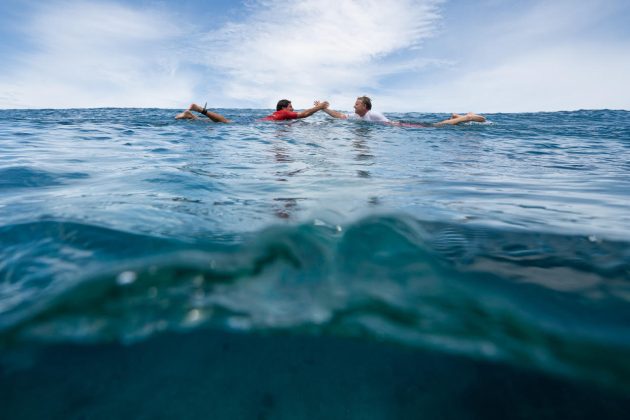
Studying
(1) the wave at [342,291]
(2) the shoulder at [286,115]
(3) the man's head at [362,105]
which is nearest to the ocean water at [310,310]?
(1) the wave at [342,291]

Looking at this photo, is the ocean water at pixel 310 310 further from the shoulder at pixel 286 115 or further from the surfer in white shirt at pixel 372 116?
the surfer in white shirt at pixel 372 116

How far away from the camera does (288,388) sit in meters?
1.18

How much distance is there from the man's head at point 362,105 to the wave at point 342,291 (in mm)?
11248

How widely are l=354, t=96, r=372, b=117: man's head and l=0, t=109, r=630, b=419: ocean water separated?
10486 millimetres

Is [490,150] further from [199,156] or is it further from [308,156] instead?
[199,156]

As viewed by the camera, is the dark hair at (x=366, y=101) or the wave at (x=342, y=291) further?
the dark hair at (x=366, y=101)

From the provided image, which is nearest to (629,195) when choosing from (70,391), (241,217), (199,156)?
(241,217)

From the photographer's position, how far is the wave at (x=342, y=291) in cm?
132

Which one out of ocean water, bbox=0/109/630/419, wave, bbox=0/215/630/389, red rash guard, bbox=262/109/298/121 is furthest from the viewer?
red rash guard, bbox=262/109/298/121

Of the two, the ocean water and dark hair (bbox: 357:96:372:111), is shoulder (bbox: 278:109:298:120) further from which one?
the ocean water

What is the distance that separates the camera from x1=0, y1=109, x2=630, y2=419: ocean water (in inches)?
45.3

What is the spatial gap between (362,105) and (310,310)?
39.5ft

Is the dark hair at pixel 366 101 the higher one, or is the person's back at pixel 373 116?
the dark hair at pixel 366 101

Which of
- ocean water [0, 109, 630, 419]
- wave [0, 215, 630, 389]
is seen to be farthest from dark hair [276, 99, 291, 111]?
wave [0, 215, 630, 389]
